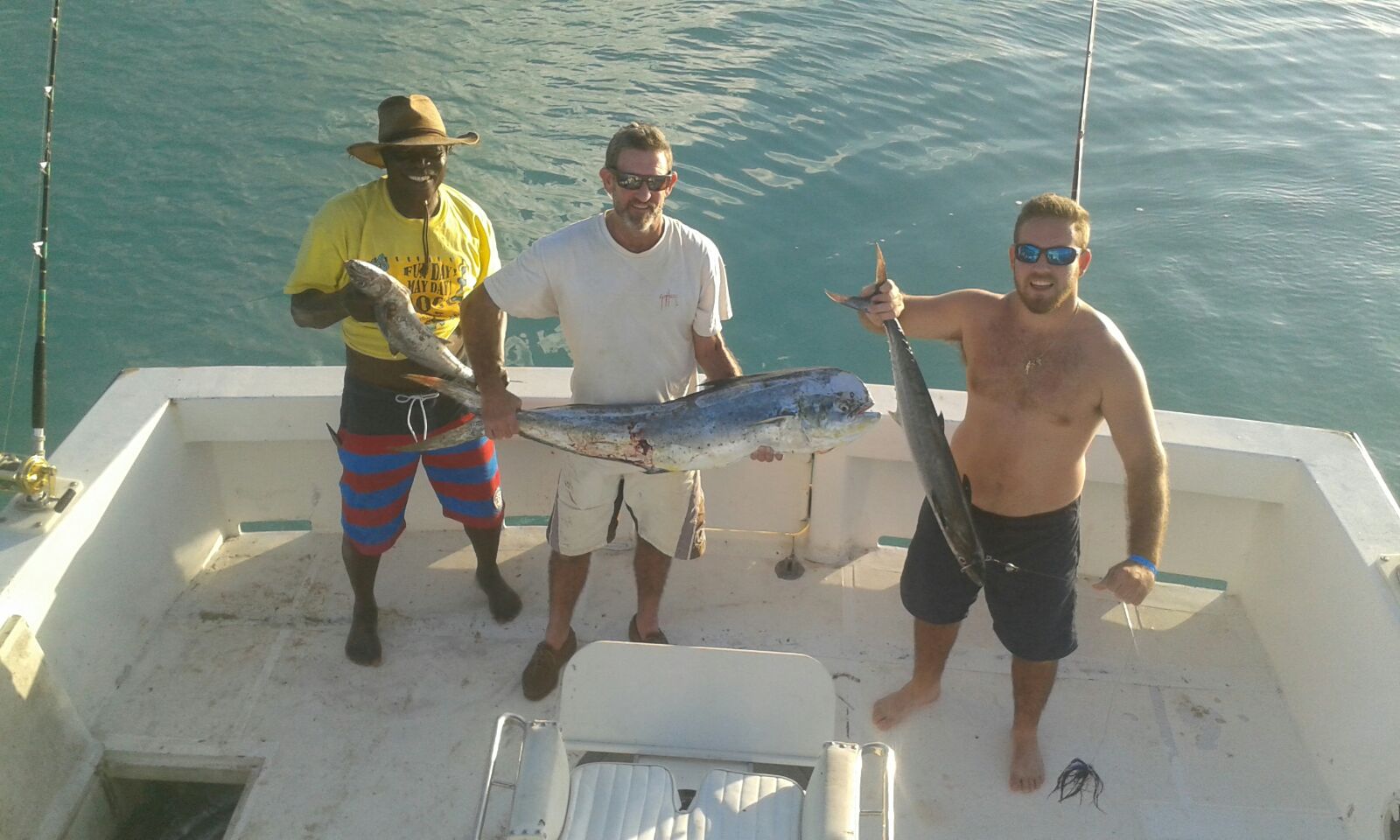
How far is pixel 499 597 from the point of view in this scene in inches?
144

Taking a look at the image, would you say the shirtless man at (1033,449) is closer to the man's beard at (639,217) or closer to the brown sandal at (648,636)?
the man's beard at (639,217)

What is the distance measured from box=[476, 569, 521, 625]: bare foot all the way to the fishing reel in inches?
50.0

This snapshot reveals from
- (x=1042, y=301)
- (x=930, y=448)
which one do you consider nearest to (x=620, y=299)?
(x=930, y=448)

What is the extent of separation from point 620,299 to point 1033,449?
1.17 m

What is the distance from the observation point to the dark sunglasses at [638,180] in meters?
2.70

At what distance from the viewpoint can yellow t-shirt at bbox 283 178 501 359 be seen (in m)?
2.96

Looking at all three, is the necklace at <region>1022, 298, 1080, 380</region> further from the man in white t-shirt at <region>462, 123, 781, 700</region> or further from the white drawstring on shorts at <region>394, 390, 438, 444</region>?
the white drawstring on shorts at <region>394, 390, 438, 444</region>

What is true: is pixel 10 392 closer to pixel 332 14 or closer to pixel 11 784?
pixel 11 784

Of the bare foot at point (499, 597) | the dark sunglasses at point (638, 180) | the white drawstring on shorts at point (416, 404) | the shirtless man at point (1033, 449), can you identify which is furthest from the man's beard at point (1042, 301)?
the bare foot at point (499, 597)

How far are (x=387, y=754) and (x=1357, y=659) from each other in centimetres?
276

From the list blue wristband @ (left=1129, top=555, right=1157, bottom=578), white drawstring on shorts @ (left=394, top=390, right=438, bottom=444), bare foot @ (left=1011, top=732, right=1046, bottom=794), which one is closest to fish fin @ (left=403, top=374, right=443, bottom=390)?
white drawstring on shorts @ (left=394, top=390, right=438, bottom=444)

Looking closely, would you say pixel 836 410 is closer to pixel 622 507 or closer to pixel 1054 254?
pixel 1054 254

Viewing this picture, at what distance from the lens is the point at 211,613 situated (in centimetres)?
361

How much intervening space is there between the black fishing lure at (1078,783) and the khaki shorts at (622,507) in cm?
124
